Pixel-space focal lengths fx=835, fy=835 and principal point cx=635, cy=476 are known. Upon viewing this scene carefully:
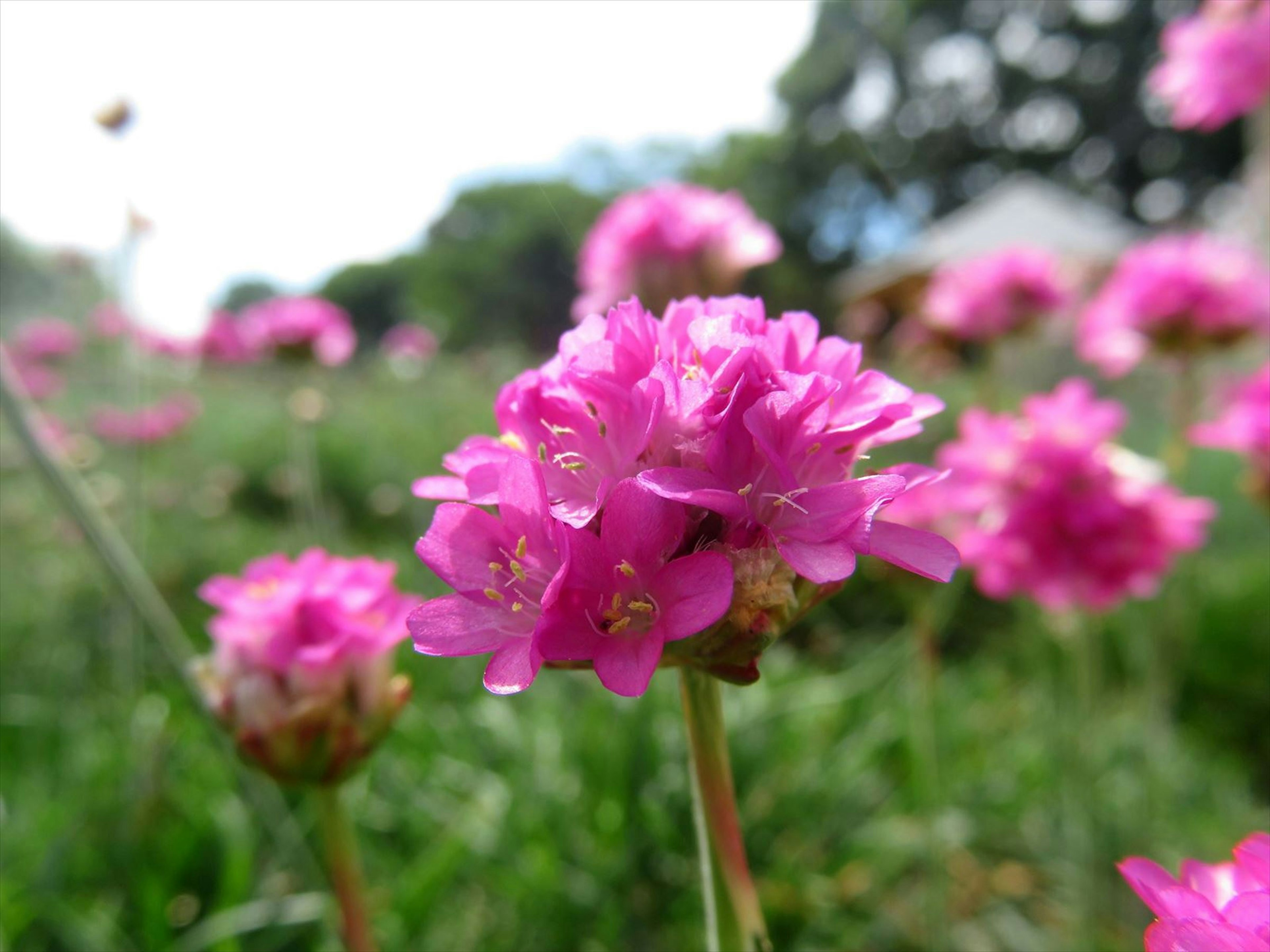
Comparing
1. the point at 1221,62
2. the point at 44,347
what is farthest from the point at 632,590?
the point at 44,347

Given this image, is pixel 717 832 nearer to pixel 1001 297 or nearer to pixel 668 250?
pixel 668 250

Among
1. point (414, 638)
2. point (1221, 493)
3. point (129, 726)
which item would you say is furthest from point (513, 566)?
point (1221, 493)

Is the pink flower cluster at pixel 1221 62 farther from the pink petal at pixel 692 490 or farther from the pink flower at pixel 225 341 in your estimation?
the pink flower at pixel 225 341

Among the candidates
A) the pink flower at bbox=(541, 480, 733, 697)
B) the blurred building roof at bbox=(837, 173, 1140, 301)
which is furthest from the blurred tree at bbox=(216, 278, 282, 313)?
the pink flower at bbox=(541, 480, 733, 697)

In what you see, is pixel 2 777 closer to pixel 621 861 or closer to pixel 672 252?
pixel 621 861

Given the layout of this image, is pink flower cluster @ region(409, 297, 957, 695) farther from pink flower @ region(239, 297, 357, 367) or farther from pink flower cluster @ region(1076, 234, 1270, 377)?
pink flower @ region(239, 297, 357, 367)

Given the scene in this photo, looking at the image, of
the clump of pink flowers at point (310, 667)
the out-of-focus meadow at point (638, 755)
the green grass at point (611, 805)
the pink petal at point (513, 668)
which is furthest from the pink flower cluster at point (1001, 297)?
the pink petal at point (513, 668)
